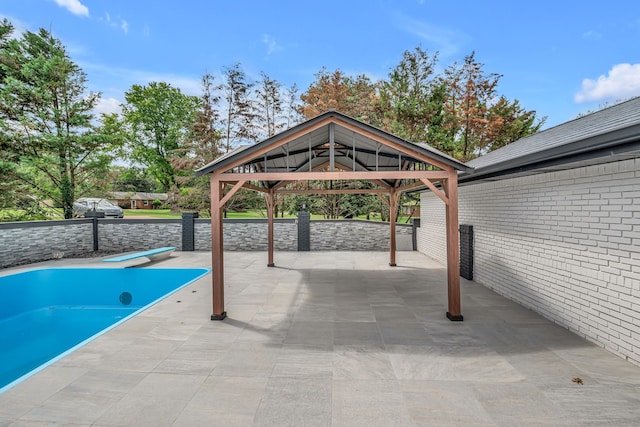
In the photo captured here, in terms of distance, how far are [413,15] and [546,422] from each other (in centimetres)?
1588

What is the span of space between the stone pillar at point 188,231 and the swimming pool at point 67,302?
3712 mm

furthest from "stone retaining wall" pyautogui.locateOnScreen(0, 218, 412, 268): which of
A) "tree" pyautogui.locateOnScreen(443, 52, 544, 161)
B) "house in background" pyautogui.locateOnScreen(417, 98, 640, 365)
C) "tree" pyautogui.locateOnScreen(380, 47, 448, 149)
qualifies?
"tree" pyautogui.locateOnScreen(443, 52, 544, 161)

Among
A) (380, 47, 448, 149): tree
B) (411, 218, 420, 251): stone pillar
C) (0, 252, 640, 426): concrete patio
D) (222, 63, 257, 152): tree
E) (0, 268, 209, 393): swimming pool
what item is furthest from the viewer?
(222, 63, 257, 152): tree

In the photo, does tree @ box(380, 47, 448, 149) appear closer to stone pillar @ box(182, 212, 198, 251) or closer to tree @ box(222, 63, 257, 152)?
tree @ box(222, 63, 257, 152)

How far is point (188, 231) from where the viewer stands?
41.5 ft

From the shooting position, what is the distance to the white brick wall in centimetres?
363

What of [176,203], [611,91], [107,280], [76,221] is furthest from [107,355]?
[611,91]

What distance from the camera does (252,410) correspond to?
9.07ft

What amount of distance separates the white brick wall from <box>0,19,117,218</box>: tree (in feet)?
51.5

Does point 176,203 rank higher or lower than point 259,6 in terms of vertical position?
lower

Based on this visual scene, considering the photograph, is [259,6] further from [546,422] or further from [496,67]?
[546,422]

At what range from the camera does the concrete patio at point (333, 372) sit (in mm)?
2691

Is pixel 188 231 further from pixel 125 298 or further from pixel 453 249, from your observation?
pixel 453 249

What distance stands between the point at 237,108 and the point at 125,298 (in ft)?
44.9
